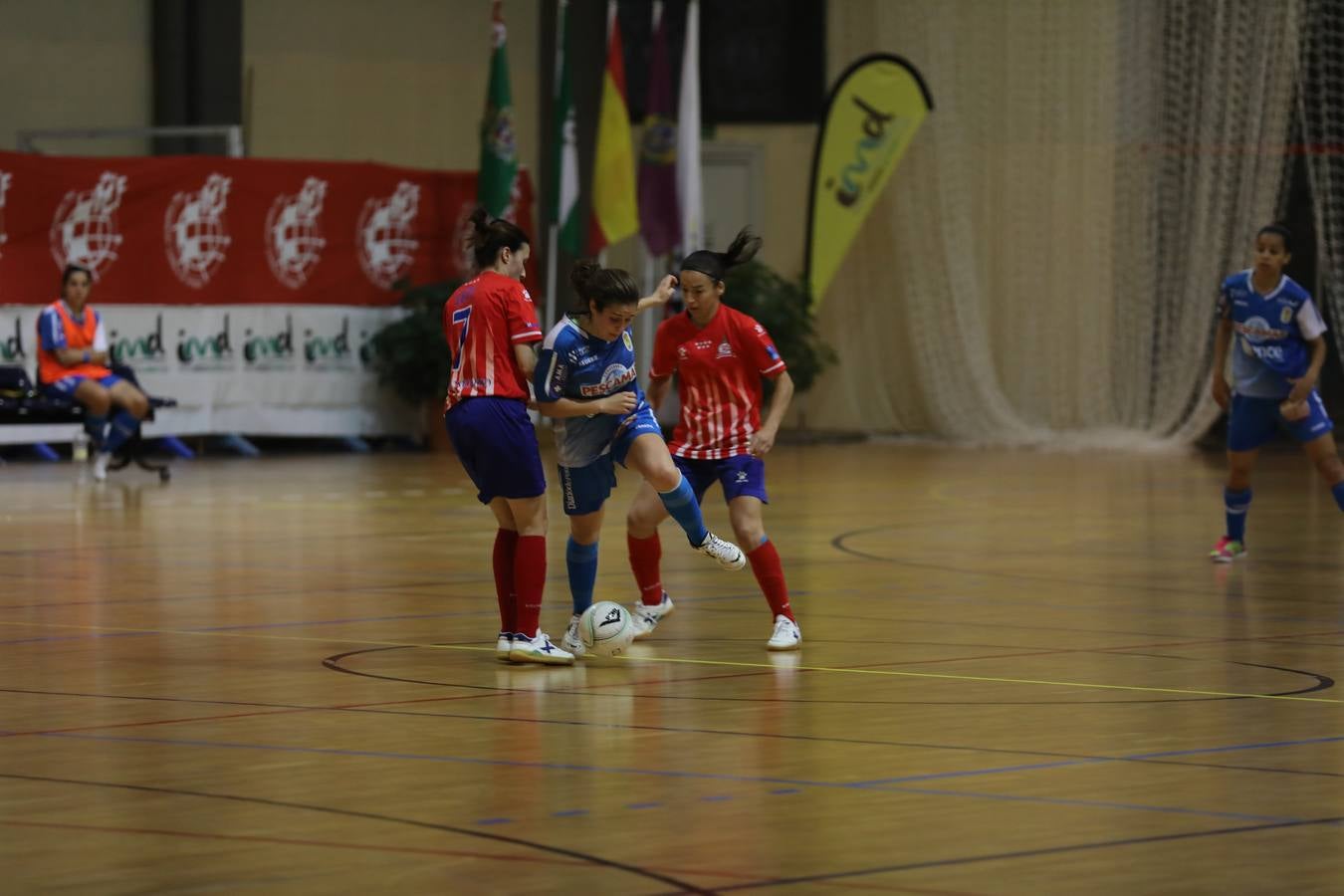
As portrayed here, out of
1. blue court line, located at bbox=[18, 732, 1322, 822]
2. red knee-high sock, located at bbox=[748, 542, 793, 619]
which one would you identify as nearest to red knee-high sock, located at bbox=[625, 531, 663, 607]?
red knee-high sock, located at bbox=[748, 542, 793, 619]

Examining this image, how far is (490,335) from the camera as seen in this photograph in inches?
295

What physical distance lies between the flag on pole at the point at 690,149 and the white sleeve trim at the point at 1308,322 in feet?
39.6

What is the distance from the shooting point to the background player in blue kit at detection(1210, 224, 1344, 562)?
437 inches

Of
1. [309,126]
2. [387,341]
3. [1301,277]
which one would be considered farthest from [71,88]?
[1301,277]

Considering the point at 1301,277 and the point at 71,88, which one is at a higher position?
the point at 71,88

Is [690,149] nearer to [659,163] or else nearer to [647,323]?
[659,163]

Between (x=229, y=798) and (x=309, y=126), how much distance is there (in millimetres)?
19155

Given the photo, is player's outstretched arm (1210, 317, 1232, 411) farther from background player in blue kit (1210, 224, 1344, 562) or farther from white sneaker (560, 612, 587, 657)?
white sneaker (560, 612, 587, 657)

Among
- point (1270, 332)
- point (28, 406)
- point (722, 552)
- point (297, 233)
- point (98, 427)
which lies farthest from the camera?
point (297, 233)

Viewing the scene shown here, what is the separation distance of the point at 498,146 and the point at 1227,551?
478 inches

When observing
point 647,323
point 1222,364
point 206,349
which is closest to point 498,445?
point 1222,364

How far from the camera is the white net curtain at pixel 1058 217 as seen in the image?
21844 mm

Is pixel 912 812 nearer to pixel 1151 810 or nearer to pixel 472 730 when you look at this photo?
pixel 1151 810

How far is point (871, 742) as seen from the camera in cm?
592
